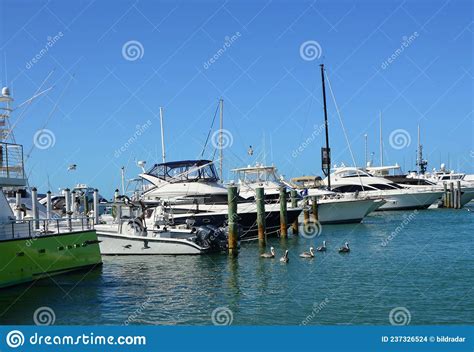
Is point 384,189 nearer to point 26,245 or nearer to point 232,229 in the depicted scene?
point 232,229

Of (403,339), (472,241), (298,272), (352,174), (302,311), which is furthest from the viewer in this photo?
(352,174)

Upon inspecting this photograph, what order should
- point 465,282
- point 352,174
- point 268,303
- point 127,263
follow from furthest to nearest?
point 352,174
point 127,263
point 465,282
point 268,303

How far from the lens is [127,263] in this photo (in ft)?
91.8

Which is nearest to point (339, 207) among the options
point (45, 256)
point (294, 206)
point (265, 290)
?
point (294, 206)

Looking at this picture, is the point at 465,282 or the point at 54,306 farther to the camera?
the point at 465,282

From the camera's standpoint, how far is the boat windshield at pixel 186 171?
4431 centimetres

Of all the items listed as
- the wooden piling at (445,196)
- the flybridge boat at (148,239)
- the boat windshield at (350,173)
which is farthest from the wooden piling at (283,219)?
the wooden piling at (445,196)

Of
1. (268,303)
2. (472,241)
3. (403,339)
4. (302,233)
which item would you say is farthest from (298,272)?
(302,233)

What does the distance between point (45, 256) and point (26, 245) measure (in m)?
1.34

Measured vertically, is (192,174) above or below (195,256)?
above

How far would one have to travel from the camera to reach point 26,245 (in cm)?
2111

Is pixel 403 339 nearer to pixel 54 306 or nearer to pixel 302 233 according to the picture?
pixel 54 306

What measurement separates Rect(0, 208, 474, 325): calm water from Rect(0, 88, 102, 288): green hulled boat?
0.46 m

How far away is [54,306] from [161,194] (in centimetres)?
2471
